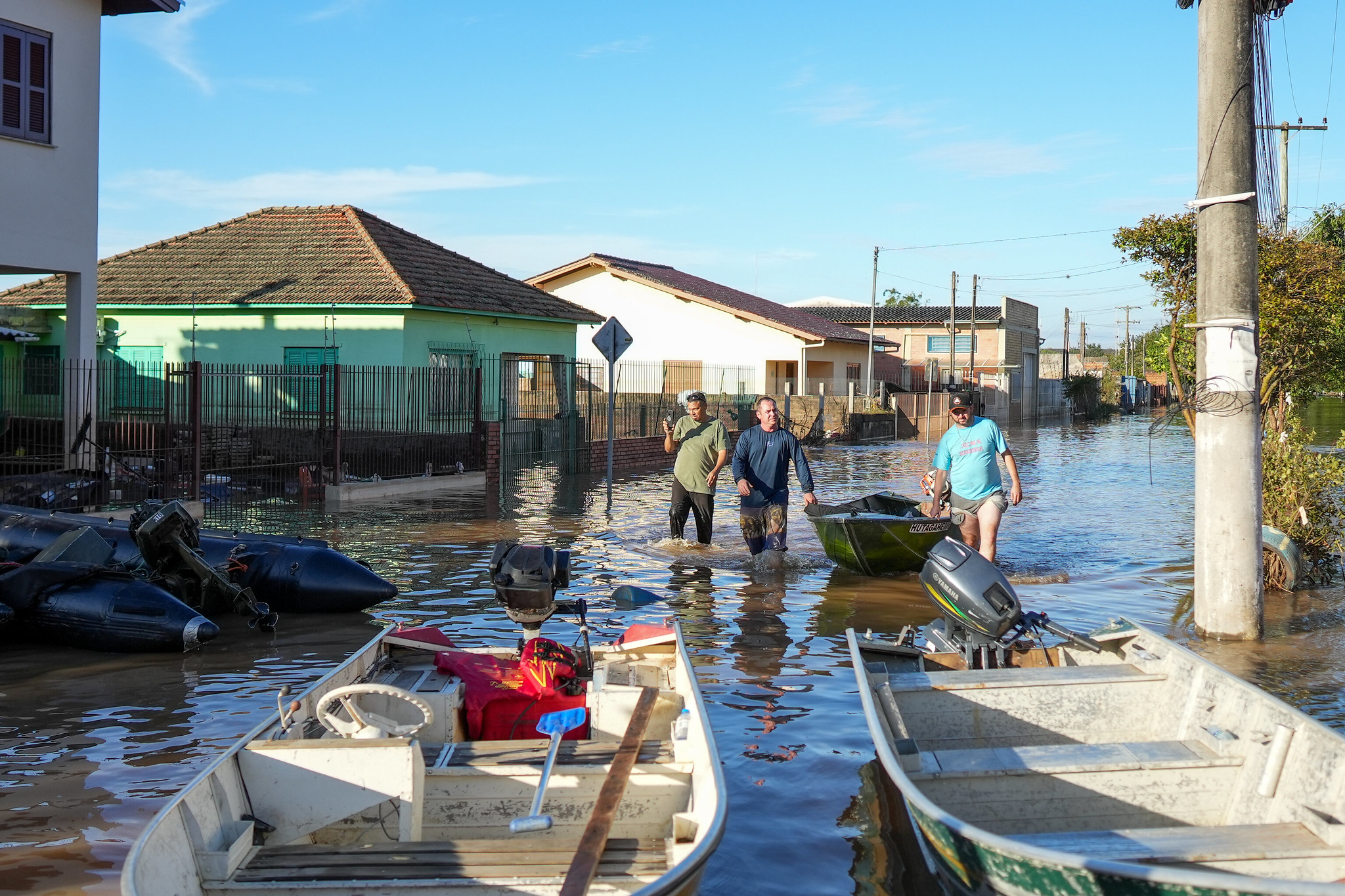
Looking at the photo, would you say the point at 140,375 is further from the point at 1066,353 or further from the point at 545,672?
the point at 1066,353

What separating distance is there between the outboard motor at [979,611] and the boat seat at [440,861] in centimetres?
283

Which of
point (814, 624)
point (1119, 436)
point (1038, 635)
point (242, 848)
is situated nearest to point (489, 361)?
point (814, 624)

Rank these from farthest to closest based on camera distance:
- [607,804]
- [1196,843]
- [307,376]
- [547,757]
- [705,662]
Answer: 1. [307,376]
2. [705,662]
3. [547,757]
4. [607,804]
5. [1196,843]

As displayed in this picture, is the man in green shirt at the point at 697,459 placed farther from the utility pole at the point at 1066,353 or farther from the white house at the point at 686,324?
the utility pole at the point at 1066,353

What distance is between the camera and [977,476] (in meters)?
11.2

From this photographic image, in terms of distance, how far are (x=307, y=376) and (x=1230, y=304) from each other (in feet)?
47.0

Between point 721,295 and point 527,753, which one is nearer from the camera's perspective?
point 527,753

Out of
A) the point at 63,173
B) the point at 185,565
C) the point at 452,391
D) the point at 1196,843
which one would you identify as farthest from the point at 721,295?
the point at 1196,843

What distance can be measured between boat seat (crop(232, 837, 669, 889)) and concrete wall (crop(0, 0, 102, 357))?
48.3 feet

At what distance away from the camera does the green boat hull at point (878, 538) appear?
12234 mm

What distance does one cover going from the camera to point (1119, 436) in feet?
149

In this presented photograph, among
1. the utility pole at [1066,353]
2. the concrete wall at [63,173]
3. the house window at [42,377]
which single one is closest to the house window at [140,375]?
the house window at [42,377]

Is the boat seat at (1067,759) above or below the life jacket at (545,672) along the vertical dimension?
below

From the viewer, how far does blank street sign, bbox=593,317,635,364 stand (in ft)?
60.0
